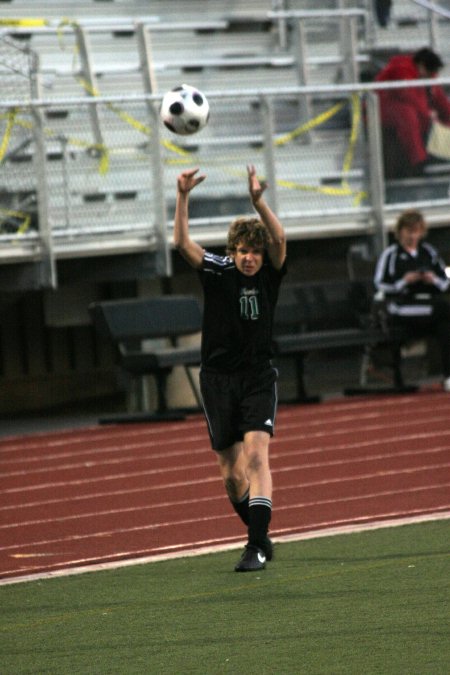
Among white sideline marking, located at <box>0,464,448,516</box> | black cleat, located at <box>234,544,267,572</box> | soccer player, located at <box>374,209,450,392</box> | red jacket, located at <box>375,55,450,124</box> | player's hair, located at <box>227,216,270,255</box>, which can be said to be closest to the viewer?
black cleat, located at <box>234,544,267,572</box>

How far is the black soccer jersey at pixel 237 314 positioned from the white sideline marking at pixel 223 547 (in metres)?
1.08

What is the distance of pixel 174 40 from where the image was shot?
18.1 m

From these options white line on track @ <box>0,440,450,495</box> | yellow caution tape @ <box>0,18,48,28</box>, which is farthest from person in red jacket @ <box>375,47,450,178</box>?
white line on track @ <box>0,440,450,495</box>

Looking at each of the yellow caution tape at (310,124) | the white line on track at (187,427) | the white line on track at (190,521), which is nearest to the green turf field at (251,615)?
the white line on track at (190,521)

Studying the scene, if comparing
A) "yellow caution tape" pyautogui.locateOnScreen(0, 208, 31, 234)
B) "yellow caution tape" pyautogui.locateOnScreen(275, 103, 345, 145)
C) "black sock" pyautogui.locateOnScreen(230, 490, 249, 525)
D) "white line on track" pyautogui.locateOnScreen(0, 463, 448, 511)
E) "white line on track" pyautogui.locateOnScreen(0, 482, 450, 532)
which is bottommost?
"white line on track" pyautogui.locateOnScreen(0, 463, 448, 511)

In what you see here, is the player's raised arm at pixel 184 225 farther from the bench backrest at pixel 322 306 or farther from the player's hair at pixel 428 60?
the player's hair at pixel 428 60

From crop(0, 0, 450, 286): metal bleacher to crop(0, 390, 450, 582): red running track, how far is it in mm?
1961

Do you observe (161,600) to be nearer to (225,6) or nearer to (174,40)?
(174,40)

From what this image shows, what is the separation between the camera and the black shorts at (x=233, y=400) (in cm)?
756

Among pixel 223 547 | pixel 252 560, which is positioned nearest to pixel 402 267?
pixel 223 547

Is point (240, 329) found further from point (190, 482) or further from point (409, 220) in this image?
point (409, 220)

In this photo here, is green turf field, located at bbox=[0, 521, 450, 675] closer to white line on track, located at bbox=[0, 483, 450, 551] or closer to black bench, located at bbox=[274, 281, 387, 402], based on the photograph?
white line on track, located at bbox=[0, 483, 450, 551]

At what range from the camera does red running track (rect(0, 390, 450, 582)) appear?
345 inches

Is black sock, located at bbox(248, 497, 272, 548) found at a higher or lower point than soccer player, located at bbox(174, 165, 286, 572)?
lower
